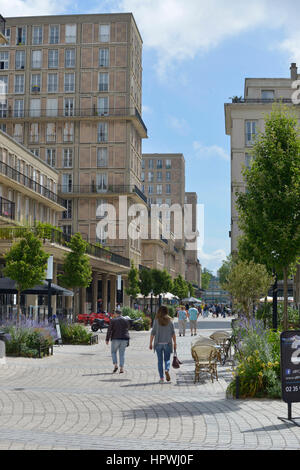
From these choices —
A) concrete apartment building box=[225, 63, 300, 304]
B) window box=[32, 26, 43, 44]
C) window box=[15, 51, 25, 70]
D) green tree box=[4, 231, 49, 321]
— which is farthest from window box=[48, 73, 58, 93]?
green tree box=[4, 231, 49, 321]

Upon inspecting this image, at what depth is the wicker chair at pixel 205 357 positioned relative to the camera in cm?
1303

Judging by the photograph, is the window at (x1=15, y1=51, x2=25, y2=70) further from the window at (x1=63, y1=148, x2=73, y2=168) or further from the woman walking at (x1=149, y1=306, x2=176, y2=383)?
the woman walking at (x1=149, y1=306, x2=176, y2=383)

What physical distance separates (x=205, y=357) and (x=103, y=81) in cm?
5420

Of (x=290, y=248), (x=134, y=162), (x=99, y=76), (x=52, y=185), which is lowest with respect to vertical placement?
(x=290, y=248)

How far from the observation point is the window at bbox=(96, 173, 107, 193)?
207 ft

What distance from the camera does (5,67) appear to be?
6419 cm

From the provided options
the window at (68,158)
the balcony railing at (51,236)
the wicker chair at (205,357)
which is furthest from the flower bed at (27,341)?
the window at (68,158)

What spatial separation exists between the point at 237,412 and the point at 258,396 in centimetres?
157

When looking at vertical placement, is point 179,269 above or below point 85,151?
below

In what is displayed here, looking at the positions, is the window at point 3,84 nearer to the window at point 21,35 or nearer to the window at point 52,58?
the window at point 21,35

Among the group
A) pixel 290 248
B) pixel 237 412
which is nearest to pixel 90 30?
pixel 290 248

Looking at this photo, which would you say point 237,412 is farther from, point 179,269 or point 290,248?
point 179,269

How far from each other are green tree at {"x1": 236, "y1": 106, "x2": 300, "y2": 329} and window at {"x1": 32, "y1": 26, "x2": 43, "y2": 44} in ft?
180

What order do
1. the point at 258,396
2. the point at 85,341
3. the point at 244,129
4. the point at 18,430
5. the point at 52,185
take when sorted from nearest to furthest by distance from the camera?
the point at 18,430 → the point at 258,396 → the point at 85,341 → the point at 52,185 → the point at 244,129
